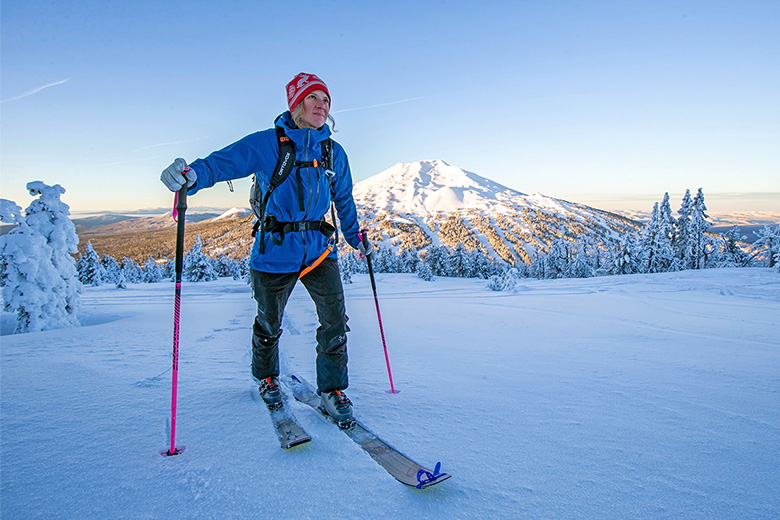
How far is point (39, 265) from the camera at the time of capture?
10367mm

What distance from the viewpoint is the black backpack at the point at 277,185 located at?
2.76 meters

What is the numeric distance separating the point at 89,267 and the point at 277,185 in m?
48.0

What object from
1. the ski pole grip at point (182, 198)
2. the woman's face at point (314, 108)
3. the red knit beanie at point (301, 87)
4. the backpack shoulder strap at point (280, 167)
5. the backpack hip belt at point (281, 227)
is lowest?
the backpack hip belt at point (281, 227)

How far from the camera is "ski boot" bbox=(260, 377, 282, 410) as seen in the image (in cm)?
259

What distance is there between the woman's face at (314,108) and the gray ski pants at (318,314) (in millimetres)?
1156

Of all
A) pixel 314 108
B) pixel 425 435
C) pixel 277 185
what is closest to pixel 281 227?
pixel 277 185

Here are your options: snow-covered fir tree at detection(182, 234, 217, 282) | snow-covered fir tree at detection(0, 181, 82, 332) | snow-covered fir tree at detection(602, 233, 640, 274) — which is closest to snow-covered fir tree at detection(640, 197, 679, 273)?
snow-covered fir tree at detection(602, 233, 640, 274)

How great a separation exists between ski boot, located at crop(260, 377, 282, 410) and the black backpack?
1037 millimetres

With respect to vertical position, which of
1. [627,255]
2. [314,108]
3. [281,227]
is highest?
[314,108]

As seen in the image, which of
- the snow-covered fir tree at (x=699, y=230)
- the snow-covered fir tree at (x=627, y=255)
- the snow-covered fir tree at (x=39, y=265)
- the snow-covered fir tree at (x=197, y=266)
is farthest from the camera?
the snow-covered fir tree at (x=627, y=255)

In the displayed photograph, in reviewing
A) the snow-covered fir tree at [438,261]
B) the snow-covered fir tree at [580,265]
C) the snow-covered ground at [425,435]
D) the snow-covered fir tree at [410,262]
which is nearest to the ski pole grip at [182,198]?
the snow-covered ground at [425,435]

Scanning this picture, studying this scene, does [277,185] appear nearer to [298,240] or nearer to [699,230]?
[298,240]

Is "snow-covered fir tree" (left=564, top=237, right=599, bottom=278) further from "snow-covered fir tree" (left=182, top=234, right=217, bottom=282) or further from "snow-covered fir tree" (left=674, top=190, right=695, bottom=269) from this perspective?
"snow-covered fir tree" (left=182, top=234, right=217, bottom=282)

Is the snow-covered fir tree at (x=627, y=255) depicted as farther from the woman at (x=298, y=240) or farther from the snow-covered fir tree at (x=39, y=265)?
the snow-covered fir tree at (x=39, y=265)
